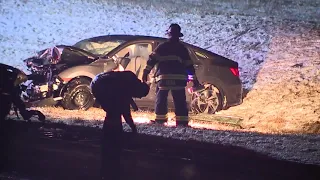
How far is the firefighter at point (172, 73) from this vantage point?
10.4ft

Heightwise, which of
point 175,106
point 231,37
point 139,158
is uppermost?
point 231,37

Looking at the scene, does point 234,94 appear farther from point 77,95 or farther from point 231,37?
point 77,95

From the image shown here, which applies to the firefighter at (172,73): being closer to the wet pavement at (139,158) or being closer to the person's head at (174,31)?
the person's head at (174,31)

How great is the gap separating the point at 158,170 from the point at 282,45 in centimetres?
134

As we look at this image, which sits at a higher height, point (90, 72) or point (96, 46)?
point (96, 46)

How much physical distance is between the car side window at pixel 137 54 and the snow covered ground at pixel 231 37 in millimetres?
116

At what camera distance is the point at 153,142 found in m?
3.15

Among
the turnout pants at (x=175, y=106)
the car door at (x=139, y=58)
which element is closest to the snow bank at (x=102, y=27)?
the car door at (x=139, y=58)

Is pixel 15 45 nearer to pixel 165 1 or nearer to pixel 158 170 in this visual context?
pixel 165 1

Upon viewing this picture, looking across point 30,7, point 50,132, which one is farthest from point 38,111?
point 30,7

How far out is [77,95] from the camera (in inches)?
131

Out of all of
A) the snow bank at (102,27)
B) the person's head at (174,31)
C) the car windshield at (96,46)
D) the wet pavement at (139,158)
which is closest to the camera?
the wet pavement at (139,158)

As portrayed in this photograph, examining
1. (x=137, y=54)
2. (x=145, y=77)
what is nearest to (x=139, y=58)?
(x=137, y=54)

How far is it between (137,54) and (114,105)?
528 mm
